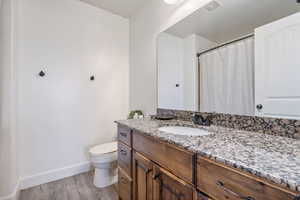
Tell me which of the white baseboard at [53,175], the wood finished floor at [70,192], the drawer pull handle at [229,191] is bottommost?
the wood finished floor at [70,192]

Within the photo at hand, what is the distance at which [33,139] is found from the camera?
1855 mm

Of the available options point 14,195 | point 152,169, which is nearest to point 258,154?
point 152,169

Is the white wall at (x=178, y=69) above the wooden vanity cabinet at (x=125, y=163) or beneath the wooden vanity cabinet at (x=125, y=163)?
above

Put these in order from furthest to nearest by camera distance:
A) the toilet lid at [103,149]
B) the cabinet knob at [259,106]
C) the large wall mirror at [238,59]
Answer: the toilet lid at [103,149], the cabinet knob at [259,106], the large wall mirror at [238,59]

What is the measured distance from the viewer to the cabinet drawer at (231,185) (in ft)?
1.44

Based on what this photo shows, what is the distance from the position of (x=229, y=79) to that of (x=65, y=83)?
1984 mm

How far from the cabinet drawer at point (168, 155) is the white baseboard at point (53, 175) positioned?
1441mm

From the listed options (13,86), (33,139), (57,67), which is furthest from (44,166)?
(57,67)

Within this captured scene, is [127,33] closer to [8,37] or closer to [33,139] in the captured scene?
[8,37]

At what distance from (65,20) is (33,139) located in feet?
5.27

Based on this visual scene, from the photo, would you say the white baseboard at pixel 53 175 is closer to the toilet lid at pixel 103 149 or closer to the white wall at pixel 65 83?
the white wall at pixel 65 83

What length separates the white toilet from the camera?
5.75ft

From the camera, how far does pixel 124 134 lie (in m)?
1.38

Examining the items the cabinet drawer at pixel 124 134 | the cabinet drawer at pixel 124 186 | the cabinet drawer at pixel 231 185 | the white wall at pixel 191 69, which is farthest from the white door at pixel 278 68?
the cabinet drawer at pixel 124 186
